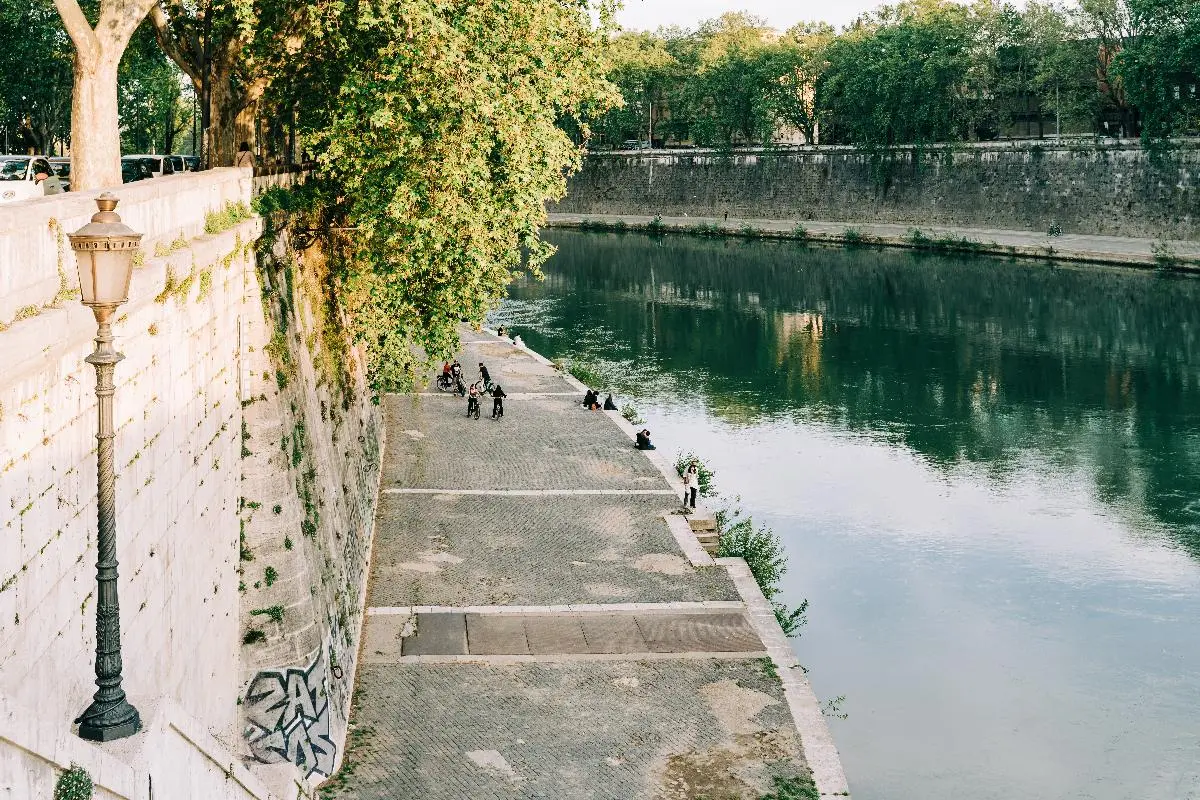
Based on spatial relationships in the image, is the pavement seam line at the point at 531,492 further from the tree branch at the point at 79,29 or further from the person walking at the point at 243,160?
the tree branch at the point at 79,29

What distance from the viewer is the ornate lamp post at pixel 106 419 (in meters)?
7.66

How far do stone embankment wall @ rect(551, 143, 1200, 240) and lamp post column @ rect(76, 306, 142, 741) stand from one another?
235ft

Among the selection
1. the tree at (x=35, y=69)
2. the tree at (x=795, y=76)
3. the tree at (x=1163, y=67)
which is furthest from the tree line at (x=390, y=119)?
the tree at (x=795, y=76)

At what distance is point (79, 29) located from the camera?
17.4 m

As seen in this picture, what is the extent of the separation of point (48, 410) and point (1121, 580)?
2375 centimetres

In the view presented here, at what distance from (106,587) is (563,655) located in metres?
13.6

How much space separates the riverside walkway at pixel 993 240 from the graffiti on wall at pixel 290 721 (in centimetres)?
5968

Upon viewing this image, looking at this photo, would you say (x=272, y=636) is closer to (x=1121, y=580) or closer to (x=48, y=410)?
(x=48, y=410)

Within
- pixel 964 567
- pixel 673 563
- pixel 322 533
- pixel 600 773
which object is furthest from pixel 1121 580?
pixel 322 533

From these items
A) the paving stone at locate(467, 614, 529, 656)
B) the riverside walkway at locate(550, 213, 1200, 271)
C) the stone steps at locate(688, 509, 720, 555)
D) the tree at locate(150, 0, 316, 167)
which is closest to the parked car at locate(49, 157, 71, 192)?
the tree at locate(150, 0, 316, 167)

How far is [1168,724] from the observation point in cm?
2108

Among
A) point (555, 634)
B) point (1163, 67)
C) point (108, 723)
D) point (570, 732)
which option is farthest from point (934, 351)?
point (108, 723)

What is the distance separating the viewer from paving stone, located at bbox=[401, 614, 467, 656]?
21000 millimetres

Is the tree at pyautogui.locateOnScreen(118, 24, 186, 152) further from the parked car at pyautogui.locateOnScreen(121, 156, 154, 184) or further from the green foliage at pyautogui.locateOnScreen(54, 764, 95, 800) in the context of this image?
the green foliage at pyautogui.locateOnScreen(54, 764, 95, 800)
